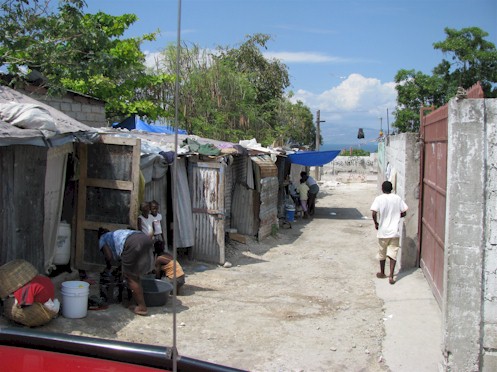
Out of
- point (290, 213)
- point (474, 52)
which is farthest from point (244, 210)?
point (474, 52)

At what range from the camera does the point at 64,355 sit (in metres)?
2.35

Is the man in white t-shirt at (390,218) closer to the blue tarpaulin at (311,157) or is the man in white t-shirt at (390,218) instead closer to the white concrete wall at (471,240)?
the white concrete wall at (471,240)

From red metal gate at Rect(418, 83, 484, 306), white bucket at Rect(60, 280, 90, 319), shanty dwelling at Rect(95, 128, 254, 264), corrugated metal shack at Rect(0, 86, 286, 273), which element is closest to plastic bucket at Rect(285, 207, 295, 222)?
corrugated metal shack at Rect(0, 86, 286, 273)

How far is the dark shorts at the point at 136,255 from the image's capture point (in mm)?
6824

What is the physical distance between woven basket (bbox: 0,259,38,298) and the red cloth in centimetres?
6

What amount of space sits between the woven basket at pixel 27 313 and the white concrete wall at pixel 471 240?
13.8 ft

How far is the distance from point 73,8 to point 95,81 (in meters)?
5.69

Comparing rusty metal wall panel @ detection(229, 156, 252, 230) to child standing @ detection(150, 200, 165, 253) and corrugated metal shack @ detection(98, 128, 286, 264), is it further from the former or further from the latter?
child standing @ detection(150, 200, 165, 253)

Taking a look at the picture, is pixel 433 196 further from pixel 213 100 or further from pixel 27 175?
pixel 213 100

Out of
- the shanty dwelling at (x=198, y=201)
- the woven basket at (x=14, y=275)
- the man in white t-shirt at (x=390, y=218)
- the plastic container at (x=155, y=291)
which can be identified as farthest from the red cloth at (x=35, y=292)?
the man in white t-shirt at (x=390, y=218)

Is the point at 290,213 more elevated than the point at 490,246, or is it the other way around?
the point at 490,246

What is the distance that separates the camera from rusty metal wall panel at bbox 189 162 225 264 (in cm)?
1064

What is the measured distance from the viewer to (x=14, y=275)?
602 centimetres

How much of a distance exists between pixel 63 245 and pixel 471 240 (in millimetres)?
5708
